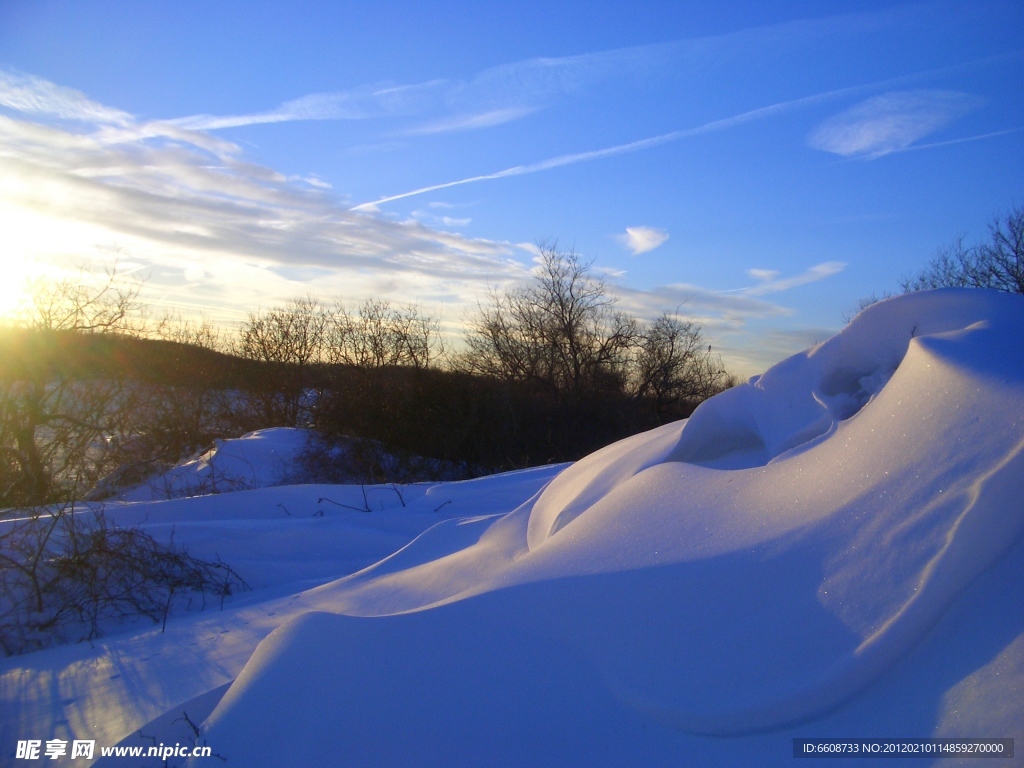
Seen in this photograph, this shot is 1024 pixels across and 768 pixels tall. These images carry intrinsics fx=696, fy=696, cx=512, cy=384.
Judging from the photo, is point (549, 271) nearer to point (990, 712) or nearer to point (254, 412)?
point (254, 412)

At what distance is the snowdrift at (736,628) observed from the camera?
6.58 feet

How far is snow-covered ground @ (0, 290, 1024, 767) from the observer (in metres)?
2.01

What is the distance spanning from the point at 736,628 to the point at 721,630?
49mm

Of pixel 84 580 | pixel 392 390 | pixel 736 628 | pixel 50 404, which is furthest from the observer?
pixel 392 390

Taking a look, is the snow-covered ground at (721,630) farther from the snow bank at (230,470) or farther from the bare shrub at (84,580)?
the snow bank at (230,470)

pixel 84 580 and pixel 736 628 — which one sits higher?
pixel 736 628

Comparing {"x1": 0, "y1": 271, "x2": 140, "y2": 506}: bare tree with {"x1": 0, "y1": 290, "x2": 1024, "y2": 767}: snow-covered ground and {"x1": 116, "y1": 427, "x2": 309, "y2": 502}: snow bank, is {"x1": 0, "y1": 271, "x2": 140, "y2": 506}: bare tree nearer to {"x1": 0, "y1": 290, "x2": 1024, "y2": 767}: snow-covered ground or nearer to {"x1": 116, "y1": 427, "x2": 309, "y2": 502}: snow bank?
{"x1": 116, "y1": 427, "x2": 309, "y2": 502}: snow bank

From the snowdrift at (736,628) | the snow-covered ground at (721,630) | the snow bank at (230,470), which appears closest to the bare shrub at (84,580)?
the snow-covered ground at (721,630)

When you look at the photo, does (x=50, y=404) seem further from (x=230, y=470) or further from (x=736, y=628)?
(x=736, y=628)

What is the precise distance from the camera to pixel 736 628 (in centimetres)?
230

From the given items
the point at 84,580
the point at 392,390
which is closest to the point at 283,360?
the point at 392,390

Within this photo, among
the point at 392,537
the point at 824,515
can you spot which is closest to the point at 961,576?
the point at 824,515

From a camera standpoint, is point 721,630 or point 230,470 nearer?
point 721,630

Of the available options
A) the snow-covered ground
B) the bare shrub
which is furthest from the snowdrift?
the bare shrub
